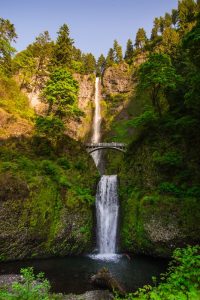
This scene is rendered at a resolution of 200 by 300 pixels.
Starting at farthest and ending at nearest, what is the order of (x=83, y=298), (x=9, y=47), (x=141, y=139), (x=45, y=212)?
(x=9, y=47) < (x=141, y=139) < (x=45, y=212) < (x=83, y=298)

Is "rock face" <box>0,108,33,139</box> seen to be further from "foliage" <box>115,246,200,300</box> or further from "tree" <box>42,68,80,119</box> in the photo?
"foliage" <box>115,246,200,300</box>

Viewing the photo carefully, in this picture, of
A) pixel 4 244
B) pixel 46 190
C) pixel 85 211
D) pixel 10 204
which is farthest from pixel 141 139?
pixel 4 244

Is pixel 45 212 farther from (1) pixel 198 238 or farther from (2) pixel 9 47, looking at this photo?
(2) pixel 9 47

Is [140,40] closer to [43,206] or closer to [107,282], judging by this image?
[43,206]

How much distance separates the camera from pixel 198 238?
16.0 metres

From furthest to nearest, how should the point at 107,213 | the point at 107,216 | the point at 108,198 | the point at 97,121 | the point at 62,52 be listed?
the point at 97,121 < the point at 62,52 < the point at 108,198 < the point at 107,213 < the point at 107,216

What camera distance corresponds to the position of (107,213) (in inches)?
851

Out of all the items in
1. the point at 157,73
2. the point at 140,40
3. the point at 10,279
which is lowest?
the point at 10,279

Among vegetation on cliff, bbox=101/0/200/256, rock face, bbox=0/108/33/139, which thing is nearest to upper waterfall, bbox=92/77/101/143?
rock face, bbox=0/108/33/139

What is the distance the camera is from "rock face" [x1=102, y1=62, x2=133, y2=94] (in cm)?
6041

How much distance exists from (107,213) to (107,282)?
9394 mm

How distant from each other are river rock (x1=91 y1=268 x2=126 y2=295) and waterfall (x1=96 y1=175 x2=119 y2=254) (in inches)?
268

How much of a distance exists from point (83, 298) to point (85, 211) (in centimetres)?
895

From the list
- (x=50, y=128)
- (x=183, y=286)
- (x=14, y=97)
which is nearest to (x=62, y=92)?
(x=50, y=128)
